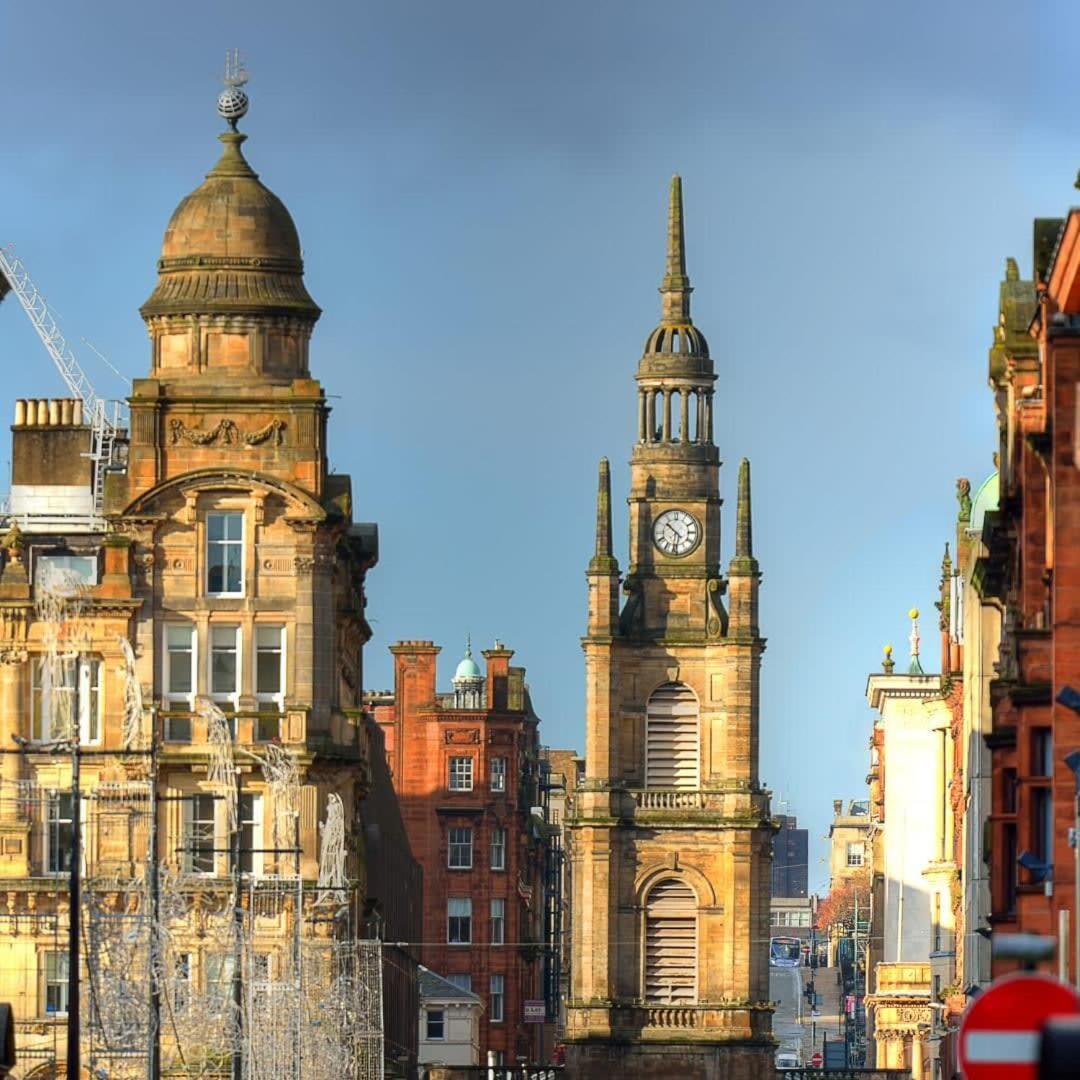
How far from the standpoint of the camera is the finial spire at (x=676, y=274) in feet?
617

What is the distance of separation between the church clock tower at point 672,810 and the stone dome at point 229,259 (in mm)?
74147

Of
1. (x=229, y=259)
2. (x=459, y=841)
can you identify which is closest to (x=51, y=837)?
(x=229, y=259)

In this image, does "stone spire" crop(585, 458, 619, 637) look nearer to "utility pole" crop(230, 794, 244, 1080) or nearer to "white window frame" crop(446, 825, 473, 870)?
"white window frame" crop(446, 825, 473, 870)

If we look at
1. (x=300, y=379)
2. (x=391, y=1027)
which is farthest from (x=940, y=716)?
(x=300, y=379)

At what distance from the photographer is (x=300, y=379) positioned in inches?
4021

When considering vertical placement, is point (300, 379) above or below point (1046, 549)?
above

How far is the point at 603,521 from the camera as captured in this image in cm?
18175

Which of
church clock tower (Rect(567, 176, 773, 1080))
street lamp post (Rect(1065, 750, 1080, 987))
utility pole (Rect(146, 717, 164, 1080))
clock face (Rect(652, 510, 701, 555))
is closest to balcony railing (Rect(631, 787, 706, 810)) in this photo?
church clock tower (Rect(567, 176, 773, 1080))

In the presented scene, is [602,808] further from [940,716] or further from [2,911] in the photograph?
[2,911]

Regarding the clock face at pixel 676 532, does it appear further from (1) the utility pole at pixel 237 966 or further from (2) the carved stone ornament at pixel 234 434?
(1) the utility pole at pixel 237 966

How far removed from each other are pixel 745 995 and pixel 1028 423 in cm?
11627

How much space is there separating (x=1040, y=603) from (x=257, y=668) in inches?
1794

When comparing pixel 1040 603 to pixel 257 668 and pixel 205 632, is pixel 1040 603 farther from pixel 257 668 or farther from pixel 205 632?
pixel 205 632

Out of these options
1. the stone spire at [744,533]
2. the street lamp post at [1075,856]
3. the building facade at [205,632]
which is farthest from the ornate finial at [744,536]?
the street lamp post at [1075,856]
